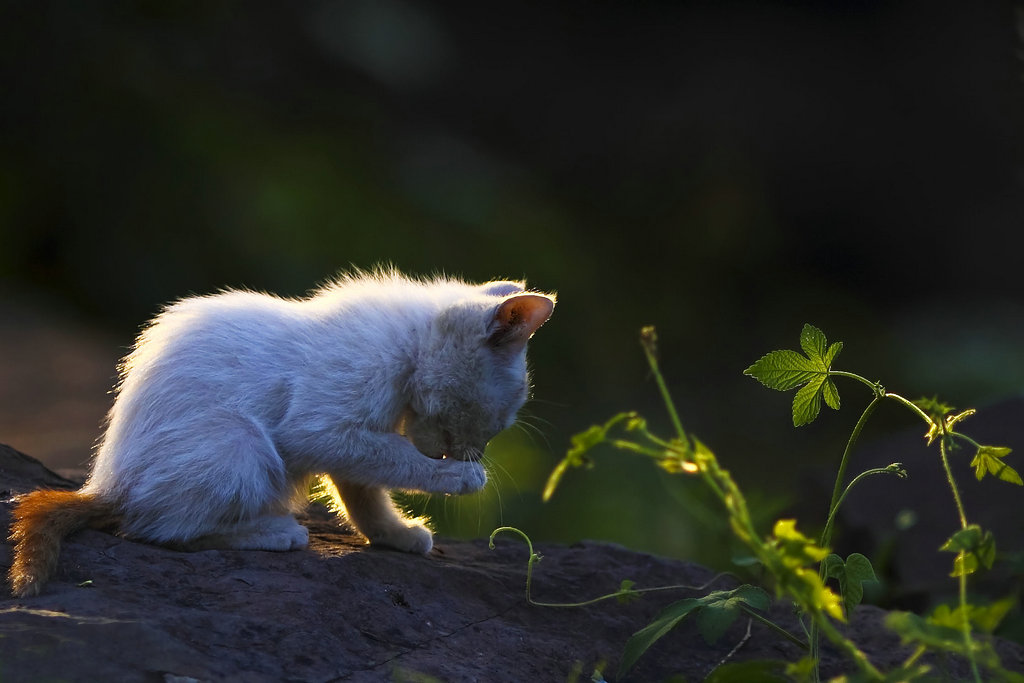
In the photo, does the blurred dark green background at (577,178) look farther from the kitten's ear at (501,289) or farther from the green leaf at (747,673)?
the green leaf at (747,673)

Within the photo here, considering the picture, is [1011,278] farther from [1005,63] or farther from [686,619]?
[686,619]

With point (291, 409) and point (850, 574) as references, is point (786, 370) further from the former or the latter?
point (291, 409)

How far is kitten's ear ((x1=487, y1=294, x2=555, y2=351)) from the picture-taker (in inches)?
133

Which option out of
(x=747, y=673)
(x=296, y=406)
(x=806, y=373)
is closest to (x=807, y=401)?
(x=806, y=373)

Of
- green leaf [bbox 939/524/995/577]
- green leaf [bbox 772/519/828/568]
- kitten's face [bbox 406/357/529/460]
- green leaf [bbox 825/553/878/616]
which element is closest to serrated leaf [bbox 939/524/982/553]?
green leaf [bbox 939/524/995/577]

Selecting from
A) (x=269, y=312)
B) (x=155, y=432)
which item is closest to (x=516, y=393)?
(x=269, y=312)

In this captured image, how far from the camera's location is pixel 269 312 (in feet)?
11.5

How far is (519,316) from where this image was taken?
346 centimetres

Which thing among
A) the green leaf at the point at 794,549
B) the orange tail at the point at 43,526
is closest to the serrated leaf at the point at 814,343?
the green leaf at the point at 794,549

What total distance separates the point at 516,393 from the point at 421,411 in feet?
1.12

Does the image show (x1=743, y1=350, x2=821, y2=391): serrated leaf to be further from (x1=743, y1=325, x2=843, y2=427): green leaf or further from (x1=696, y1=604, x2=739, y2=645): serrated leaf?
(x1=696, y1=604, x2=739, y2=645): serrated leaf

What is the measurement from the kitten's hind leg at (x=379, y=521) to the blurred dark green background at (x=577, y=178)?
4063 mm

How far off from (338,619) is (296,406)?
77cm

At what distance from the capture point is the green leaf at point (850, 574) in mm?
2500
